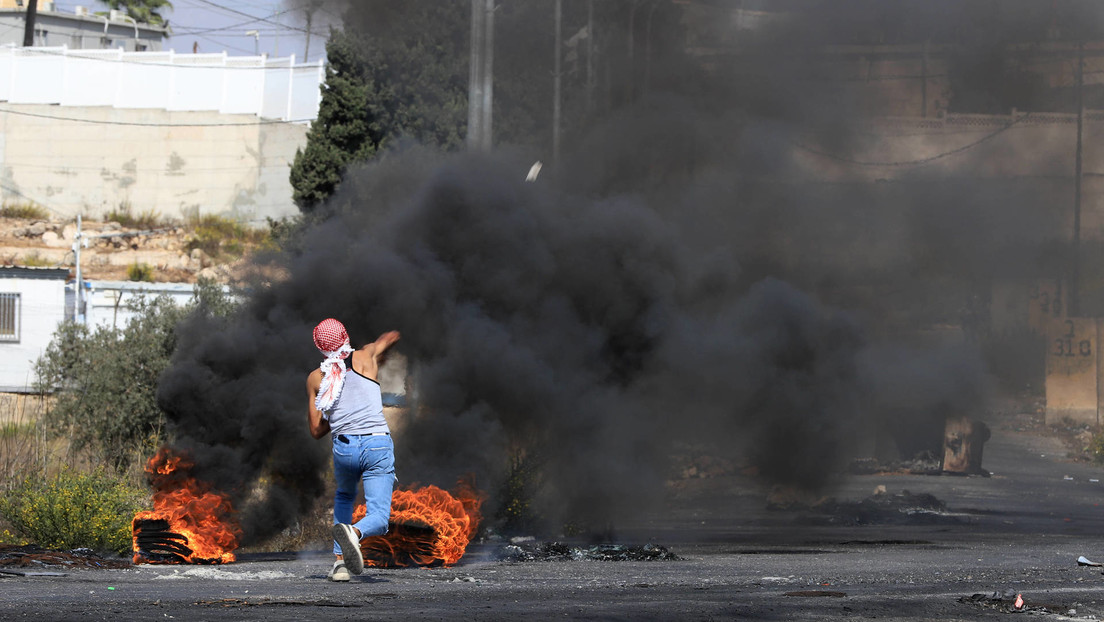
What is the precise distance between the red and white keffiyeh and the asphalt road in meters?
1.14

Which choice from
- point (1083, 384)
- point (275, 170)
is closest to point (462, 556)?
point (1083, 384)

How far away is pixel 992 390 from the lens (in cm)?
1634

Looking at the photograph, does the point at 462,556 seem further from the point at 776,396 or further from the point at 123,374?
the point at 123,374

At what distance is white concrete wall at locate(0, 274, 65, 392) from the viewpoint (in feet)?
90.9

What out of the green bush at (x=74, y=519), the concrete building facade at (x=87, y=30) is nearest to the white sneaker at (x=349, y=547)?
the green bush at (x=74, y=519)

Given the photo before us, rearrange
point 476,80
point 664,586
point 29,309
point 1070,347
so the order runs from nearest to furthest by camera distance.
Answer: point 664,586 → point 476,80 → point 1070,347 → point 29,309

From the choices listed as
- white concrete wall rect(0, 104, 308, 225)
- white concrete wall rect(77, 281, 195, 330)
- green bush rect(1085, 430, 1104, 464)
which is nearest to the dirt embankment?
white concrete wall rect(0, 104, 308, 225)

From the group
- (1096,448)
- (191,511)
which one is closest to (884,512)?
(191,511)

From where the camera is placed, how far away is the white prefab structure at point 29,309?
2769 cm

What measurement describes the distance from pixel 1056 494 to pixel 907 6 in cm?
1013

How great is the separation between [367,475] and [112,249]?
33239 millimetres

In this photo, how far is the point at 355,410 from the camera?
23.2ft

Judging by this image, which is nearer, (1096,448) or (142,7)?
(1096,448)

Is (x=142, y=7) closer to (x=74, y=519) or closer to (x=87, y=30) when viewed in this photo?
(x=87, y=30)
